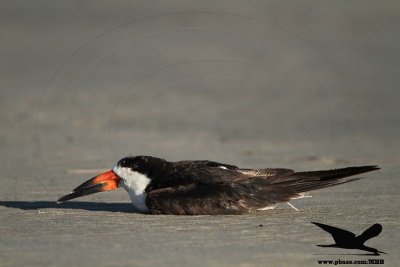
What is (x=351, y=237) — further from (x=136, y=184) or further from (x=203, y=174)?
(x=136, y=184)

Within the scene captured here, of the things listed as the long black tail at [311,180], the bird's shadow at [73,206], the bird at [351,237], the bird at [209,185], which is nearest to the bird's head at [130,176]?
Result: the bird at [209,185]

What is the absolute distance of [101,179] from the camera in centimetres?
948

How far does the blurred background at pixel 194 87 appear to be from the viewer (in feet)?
45.1

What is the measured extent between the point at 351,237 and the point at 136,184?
2.27 metres

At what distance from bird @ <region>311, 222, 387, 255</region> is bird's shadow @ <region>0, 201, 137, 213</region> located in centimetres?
217

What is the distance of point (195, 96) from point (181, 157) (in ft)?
17.0

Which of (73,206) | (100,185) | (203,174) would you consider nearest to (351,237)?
(203,174)

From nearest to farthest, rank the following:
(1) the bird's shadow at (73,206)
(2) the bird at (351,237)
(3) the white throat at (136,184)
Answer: (2) the bird at (351,237) → (3) the white throat at (136,184) → (1) the bird's shadow at (73,206)

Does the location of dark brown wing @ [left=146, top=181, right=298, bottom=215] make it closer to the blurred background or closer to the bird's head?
the bird's head

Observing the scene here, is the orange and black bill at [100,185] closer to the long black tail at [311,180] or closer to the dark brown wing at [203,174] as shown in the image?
the dark brown wing at [203,174]

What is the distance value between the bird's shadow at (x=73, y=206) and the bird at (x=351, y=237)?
217 centimetres

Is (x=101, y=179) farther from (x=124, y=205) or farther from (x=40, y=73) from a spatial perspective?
(x=40, y=73)

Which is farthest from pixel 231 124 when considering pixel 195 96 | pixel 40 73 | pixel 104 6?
pixel 104 6

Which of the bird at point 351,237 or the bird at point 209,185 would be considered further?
the bird at point 209,185
